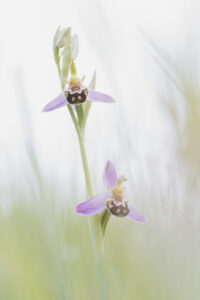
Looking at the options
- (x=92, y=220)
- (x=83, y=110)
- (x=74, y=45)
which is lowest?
(x=92, y=220)

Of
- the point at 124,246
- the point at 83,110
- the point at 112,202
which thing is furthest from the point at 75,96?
the point at 124,246

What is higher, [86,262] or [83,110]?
[83,110]

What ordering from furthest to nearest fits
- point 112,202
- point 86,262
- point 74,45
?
point 74,45, point 112,202, point 86,262

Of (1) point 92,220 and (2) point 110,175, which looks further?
(2) point 110,175

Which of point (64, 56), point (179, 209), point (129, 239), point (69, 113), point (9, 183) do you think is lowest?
point (129, 239)

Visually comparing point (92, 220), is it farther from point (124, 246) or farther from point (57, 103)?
point (57, 103)

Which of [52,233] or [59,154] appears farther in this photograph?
[59,154]

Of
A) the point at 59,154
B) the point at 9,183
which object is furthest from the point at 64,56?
the point at 9,183

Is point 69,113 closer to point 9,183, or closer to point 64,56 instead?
point 64,56

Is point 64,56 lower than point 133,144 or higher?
higher
